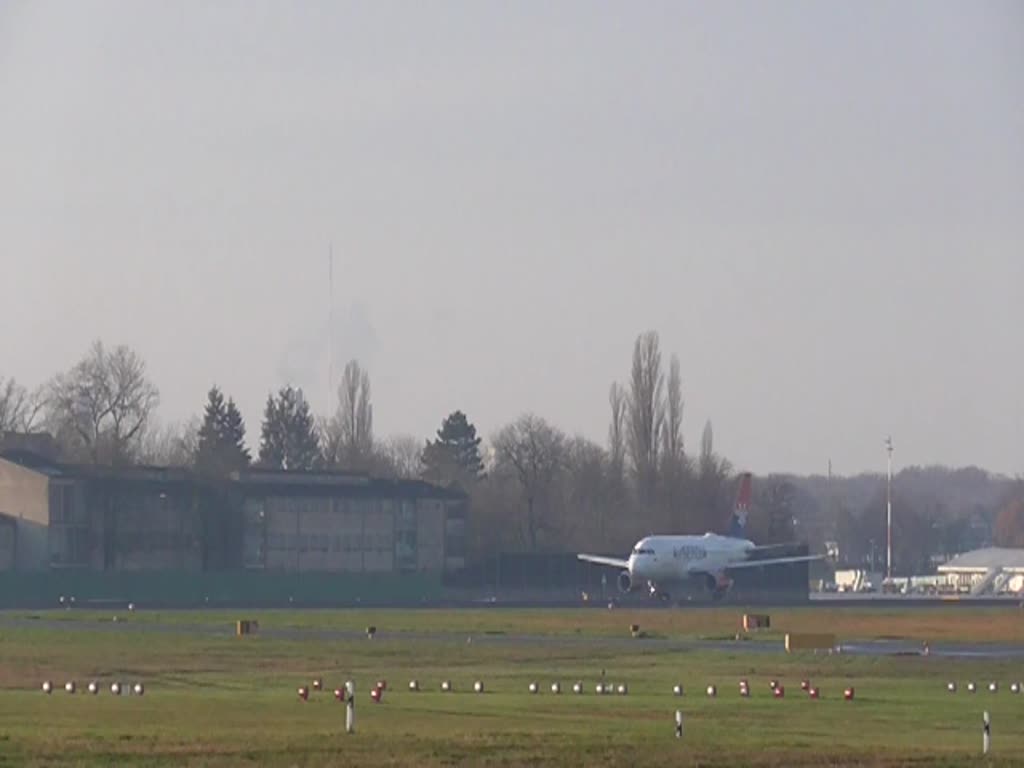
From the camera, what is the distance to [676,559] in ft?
395

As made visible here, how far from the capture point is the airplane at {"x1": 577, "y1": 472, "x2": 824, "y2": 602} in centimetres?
11988

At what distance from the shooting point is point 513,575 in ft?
448

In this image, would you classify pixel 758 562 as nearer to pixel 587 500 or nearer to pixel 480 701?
pixel 587 500

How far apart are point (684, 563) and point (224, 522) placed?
34.5 metres

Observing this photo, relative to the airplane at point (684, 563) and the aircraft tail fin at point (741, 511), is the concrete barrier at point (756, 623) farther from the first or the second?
the aircraft tail fin at point (741, 511)

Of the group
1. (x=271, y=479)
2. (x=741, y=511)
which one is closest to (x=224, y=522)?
(x=271, y=479)

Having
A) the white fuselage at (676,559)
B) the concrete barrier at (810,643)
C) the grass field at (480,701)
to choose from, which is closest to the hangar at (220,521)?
the white fuselage at (676,559)

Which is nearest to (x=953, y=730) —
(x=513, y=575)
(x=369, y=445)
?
(x=513, y=575)

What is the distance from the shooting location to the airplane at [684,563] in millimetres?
119875

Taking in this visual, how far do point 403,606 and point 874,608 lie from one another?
933 inches

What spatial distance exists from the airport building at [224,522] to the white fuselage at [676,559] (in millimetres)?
16139

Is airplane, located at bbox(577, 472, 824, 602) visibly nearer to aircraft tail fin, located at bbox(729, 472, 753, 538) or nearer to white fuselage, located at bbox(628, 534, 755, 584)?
white fuselage, located at bbox(628, 534, 755, 584)

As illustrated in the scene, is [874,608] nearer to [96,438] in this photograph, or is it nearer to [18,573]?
[18,573]

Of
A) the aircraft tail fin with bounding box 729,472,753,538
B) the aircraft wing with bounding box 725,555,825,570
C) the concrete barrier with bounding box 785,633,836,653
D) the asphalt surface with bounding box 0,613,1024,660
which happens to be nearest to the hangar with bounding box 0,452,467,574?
the aircraft tail fin with bounding box 729,472,753,538
